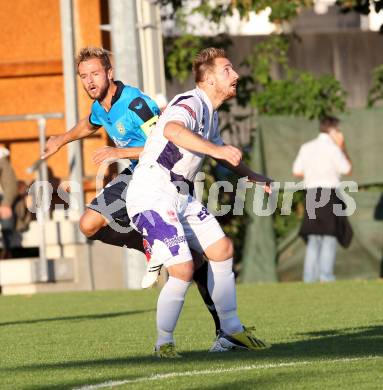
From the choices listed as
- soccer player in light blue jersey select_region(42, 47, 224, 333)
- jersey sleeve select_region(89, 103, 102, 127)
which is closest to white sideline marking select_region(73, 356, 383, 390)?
soccer player in light blue jersey select_region(42, 47, 224, 333)

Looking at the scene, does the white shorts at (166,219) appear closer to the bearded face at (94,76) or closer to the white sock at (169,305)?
the white sock at (169,305)

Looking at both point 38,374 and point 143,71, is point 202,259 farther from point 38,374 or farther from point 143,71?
point 143,71

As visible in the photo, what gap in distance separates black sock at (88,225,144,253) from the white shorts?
36.1 inches

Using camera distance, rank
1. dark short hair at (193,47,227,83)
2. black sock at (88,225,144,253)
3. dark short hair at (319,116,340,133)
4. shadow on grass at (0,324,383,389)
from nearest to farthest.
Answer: shadow on grass at (0,324,383,389), dark short hair at (193,47,227,83), black sock at (88,225,144,253), dark short hair at (319,116,340,133)

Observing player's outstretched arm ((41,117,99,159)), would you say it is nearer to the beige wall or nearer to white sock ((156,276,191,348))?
white sock ((156,276,191,348))

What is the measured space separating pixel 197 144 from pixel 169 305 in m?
1.02

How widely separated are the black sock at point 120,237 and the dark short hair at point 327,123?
327 inches

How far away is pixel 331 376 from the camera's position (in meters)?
7.30

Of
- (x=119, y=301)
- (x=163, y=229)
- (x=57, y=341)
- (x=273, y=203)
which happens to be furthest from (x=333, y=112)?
(x=163, y=229)

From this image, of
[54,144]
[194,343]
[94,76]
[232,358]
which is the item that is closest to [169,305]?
[232,358]

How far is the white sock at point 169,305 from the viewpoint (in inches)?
337

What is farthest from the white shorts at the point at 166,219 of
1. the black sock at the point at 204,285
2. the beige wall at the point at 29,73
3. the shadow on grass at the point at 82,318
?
the beige wall at the point at 29,73

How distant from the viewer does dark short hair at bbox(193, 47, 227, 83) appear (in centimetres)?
882

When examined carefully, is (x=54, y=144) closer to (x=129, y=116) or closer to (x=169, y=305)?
(x=129, y=116)
